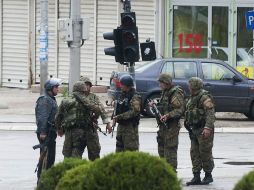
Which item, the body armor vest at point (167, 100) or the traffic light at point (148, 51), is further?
the traffic light at point (148, 51)

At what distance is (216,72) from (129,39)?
29.2ft

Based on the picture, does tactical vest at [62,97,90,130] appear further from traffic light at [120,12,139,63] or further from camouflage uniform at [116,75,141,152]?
traffic light at [120,12,139,63]

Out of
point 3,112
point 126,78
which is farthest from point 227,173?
point 3,112

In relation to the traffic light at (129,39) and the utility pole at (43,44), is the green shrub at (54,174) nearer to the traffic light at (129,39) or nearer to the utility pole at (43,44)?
the traffic light at (129,39)

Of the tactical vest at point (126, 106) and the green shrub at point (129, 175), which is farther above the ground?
the tactical vest at point (126, 106)

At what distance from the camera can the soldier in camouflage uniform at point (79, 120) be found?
1421cm

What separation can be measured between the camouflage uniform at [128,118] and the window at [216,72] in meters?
11.5

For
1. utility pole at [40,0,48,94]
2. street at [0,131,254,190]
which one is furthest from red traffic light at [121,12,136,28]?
utility pole at [40,0,48,94]

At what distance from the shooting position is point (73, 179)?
842 cm

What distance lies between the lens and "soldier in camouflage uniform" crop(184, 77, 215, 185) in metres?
14.6

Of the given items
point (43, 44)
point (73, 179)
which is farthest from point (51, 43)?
point (73, 179)

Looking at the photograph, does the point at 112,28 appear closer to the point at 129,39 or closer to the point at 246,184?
the point at 129,39

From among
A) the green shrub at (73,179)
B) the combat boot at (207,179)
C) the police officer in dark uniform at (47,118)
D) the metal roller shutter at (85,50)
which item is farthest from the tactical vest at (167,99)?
the metal roller shutter at (85,50)

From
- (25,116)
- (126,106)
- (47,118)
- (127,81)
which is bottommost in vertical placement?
(25,116)
